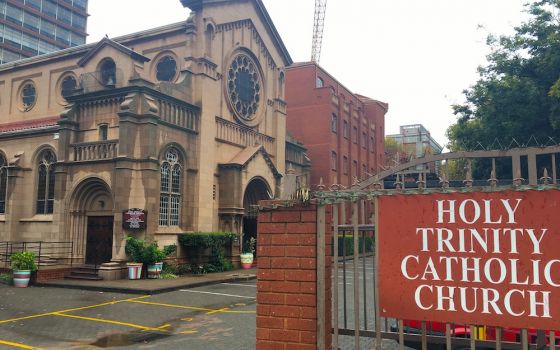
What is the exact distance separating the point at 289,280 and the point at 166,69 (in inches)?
920

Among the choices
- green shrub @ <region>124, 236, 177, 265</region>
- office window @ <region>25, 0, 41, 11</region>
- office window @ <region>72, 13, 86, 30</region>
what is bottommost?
green shrub @ <region>124, 236, 177, 265</region>

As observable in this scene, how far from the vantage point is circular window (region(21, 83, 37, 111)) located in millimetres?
29922

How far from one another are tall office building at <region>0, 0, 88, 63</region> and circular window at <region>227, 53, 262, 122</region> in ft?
191

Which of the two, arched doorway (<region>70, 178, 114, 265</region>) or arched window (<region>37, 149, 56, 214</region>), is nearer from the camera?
arched doorway (<region>70, 178, 114, 265</region>)

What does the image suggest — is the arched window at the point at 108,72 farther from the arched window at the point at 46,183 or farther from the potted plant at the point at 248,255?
the potted plant at the point at 248,255

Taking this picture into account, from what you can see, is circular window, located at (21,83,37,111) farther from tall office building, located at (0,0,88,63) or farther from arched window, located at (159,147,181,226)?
tall office building, located at (0,0,88,63)

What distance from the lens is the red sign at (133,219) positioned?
1872 centimetres

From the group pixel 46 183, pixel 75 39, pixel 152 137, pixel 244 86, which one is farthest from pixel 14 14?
pixel 152 137

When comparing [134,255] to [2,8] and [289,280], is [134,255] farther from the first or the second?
[2,8]

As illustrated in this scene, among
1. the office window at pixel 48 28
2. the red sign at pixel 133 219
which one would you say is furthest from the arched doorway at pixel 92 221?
the office window at pixel 48 28

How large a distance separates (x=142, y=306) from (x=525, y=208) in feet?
39.2

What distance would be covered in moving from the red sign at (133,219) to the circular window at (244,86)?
8.84 metres

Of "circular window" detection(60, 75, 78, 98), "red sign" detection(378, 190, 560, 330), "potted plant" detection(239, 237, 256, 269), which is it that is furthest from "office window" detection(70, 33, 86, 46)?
"red sign" detection(378, 190, 560, 330)

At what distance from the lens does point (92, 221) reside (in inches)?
829
